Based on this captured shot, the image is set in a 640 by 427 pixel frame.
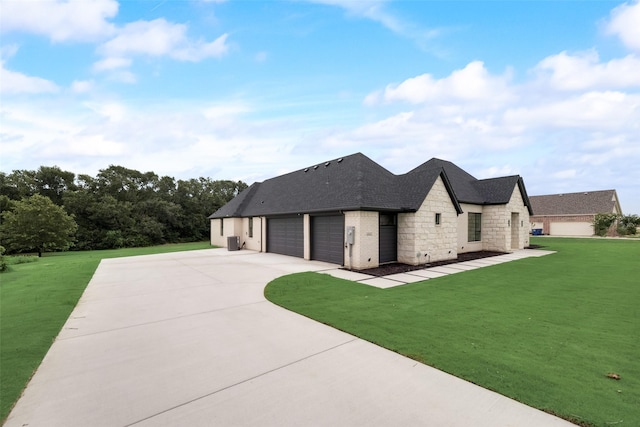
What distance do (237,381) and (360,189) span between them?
11.4 metres

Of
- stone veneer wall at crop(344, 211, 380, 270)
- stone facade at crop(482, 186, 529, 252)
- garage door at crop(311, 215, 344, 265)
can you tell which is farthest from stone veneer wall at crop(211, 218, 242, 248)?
stone facade at crop(482, 186, 529, 252)

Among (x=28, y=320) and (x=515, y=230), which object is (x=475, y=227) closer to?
(x=515, y=230)

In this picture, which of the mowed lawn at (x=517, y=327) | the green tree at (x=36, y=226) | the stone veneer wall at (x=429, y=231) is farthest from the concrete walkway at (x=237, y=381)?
the green tree at (x=36, y=226)

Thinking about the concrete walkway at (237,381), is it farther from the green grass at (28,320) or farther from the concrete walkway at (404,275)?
the concrete walkway at (404,275)

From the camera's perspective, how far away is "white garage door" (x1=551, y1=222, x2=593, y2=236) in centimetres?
3838

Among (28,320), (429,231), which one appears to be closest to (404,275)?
(429,231)

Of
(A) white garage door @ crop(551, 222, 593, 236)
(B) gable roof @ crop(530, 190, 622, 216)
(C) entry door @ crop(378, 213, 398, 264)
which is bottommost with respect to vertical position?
(A) white garage door @ crop(551, 222, 593, 236)

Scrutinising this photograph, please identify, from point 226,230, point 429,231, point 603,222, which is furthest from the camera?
point 603,222

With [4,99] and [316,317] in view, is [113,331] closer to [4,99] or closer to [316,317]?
[316,317]

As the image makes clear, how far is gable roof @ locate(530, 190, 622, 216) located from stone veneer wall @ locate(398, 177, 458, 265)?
1460 inches

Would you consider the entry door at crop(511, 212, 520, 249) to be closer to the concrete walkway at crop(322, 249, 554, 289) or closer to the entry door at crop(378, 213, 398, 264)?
the concrete walkway at crop(322, 249, 554, 289)

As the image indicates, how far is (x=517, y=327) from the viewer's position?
5.49 metres

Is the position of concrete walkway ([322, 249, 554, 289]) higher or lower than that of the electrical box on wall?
lower

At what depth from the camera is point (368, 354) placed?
4.41 meters
